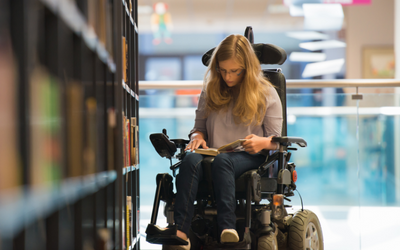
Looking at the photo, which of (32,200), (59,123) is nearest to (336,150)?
(59,123)

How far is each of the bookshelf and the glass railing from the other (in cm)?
126

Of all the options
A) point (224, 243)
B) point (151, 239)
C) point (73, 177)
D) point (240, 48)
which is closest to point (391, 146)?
point (240, 48)

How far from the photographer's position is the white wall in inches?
252

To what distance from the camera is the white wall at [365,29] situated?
6.41 meters

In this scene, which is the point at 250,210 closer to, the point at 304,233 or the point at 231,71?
the point at 304,233

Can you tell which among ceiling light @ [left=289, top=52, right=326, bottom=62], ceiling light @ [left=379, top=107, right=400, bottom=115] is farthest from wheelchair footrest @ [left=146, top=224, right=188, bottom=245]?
ceiling light @ [left=289, top=52, right=326, bottom=62]

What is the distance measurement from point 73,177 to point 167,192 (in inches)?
34.7

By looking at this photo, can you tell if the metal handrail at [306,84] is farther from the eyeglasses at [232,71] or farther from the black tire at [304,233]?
the black tire at [304,233]

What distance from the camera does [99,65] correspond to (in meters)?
1.04

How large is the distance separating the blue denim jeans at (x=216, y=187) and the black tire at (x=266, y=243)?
196mm

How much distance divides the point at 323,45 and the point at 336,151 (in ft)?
16.3

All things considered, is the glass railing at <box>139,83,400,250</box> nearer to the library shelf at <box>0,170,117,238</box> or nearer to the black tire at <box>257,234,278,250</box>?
the black tire at <box>257,234,278,250</box>

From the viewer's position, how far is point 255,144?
62.8 inches

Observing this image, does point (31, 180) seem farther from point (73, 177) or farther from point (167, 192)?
point (167, 192)
